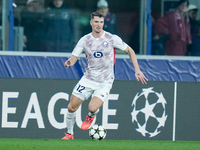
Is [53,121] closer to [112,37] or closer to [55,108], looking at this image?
[55,108]

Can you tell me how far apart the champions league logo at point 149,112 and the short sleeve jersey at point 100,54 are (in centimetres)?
178

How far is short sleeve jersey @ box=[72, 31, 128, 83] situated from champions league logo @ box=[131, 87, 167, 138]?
178cm

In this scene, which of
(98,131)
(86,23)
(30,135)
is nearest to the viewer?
(98,131)

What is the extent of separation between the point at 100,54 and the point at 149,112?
87.8 inches

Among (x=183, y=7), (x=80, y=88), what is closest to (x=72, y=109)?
(x=80, y=88)

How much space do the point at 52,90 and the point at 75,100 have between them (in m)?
1.66

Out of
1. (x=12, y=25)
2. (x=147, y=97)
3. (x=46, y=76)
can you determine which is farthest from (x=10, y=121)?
(x=147, y=97)

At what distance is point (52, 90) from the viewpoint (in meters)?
9.15

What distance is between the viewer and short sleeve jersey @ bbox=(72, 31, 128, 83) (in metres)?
7.50

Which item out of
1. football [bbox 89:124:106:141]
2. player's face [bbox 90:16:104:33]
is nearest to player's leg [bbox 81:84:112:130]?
football [bbox 89:124:106:141]

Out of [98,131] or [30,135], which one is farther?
[30,135]

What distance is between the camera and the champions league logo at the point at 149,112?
922cm

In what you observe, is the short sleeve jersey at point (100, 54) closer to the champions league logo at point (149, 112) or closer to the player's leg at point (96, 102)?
the player's leg at point (96, 102)

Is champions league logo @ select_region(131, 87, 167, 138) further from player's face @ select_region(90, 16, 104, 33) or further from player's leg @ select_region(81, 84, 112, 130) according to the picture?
player's face @ select_region(90, 16, 104, 33)
